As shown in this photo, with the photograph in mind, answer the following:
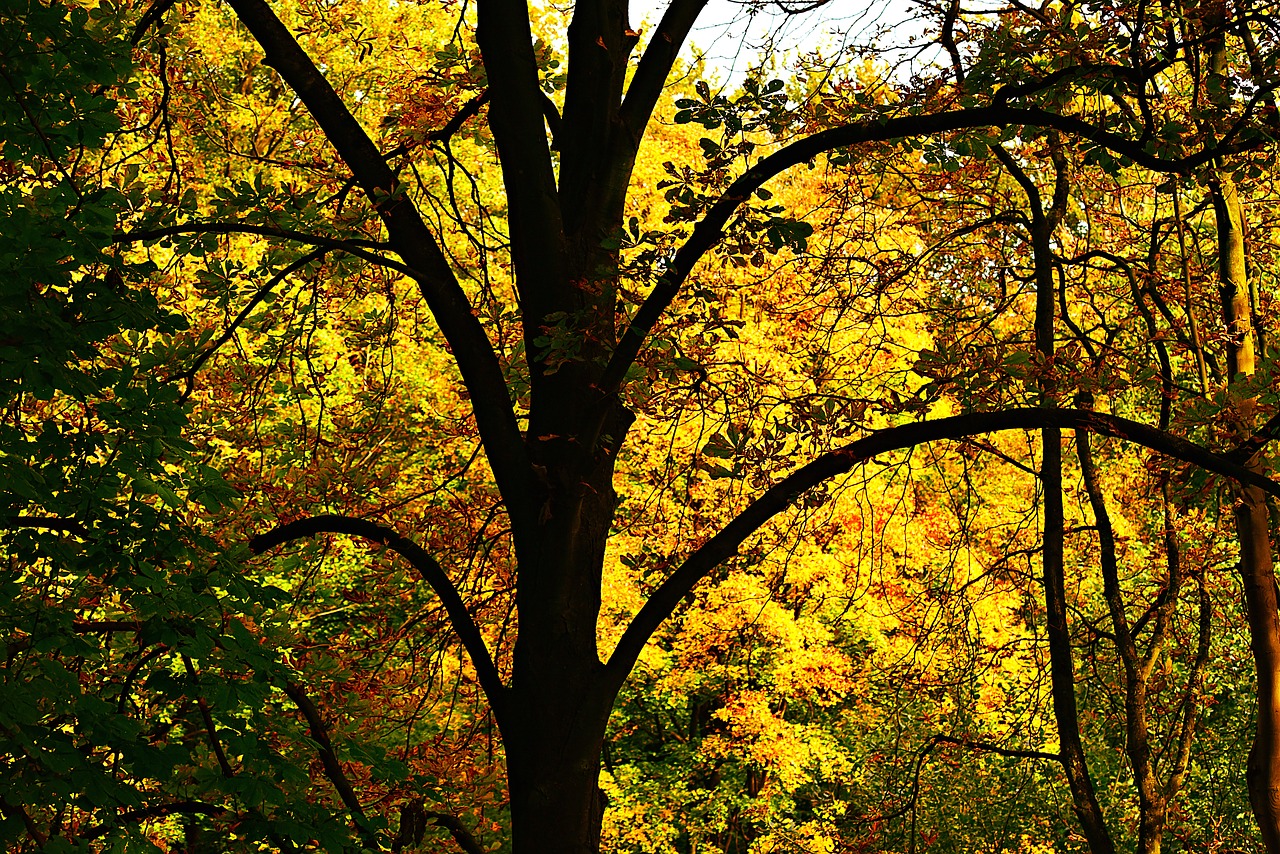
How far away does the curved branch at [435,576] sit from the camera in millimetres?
3361

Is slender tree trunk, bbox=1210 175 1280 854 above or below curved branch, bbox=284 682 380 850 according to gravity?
above

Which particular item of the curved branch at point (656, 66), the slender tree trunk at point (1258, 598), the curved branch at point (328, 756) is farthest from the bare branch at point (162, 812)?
the slender tree trunk at point (1258, 598)

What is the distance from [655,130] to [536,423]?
37.6ft

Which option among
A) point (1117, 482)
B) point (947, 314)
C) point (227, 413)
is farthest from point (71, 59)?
point (1117, 482)

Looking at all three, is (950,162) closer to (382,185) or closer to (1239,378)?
(1239,378)

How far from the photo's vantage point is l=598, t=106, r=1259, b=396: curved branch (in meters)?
3.22

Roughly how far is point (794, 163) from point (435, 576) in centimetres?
159

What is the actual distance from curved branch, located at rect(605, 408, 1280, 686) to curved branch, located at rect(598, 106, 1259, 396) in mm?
555

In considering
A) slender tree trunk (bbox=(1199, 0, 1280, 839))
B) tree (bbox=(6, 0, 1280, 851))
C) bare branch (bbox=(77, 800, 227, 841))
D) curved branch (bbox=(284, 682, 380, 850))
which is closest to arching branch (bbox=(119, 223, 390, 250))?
tree (bbox=(6, 0, 1280, 851))

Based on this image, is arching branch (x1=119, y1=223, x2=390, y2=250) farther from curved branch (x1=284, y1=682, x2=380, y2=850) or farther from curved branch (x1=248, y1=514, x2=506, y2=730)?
curved branch (x1=284, y1=682, x2=380, y2=850)

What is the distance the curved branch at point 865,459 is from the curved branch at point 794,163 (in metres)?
0.56

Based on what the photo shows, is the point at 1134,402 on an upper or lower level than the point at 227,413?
upper

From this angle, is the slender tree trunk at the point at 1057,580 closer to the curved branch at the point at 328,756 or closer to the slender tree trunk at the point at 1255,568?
the slender tree trunk at the point at 1255,568

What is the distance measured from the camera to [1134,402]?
45.7ft
